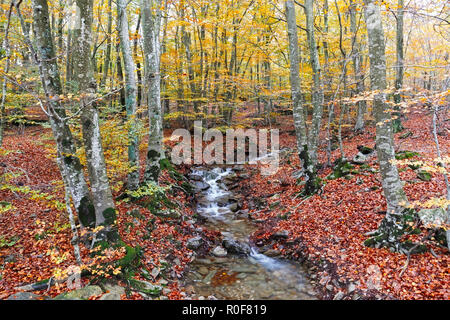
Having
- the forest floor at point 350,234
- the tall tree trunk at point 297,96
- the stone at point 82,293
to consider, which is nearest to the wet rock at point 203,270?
the forest floor at point 350,234

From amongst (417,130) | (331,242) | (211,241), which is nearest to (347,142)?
(417,130)

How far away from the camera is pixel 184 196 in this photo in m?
10.6

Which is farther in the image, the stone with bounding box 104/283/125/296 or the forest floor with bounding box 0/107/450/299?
the forest floor with bounding box 0/107/450/299

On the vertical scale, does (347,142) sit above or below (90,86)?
below

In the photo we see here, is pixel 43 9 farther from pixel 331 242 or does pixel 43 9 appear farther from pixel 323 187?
pixel 323 187

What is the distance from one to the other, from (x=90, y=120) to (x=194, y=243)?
4.45 m

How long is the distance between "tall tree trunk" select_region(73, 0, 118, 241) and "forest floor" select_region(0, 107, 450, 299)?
907mm

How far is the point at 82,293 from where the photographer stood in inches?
168

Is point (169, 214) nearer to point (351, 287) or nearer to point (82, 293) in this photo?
point (82, 293)

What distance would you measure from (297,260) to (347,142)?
10657mm

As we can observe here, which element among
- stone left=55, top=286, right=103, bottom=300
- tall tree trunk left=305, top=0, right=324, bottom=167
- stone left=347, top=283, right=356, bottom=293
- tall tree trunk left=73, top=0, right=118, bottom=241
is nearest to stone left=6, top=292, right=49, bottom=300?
stone left=55, top=286, right=103, bottom=300

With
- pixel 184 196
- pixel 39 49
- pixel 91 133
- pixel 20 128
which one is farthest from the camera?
pixel 20 128

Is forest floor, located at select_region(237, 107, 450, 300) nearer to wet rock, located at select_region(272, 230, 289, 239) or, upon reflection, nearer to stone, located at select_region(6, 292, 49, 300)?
wet rock, located at select_region(272, 230, 289, 239)

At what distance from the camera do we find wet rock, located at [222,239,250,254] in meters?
7.52
